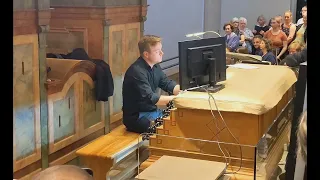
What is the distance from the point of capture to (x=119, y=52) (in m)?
6.18

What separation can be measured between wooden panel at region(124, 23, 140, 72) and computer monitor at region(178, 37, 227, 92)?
269 centimetres

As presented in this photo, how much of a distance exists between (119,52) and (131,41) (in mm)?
313

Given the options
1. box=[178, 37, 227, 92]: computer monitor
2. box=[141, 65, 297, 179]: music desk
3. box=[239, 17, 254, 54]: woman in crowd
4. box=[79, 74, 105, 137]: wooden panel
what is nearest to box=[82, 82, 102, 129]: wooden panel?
box=[79, 74, 105, 137]: wooden panel

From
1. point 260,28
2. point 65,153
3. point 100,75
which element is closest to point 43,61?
point 65,153

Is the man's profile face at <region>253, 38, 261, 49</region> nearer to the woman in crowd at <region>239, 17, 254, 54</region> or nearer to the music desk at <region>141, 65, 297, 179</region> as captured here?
the woman in crowd at <region>239, 17, 254, 54</region>

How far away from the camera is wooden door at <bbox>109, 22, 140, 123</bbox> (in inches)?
238

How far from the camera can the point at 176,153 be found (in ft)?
11.0

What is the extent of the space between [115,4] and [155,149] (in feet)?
9.67

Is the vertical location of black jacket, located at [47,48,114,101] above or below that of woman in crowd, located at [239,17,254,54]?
below

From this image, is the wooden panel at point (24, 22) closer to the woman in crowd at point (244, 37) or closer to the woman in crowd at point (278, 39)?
the woman in crowd at point (244, 37)

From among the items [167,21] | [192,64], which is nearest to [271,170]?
[192,64]

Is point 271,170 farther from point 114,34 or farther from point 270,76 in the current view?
point 114,34

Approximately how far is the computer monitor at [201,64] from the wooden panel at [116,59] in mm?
2423

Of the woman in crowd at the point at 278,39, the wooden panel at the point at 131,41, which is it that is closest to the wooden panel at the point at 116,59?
the wooden panel at the point at 131,41
